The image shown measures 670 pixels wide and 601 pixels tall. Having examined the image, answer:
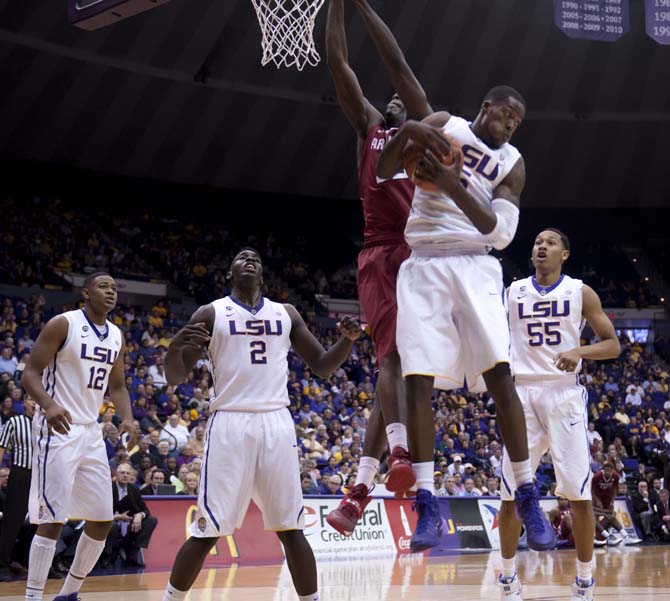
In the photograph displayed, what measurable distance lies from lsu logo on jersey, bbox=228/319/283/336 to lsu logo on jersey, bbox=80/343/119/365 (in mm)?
1981

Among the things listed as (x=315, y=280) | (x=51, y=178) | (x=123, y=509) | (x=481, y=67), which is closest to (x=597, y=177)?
(x=481, y=67)

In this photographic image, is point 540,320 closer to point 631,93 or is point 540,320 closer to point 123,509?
point 123,509

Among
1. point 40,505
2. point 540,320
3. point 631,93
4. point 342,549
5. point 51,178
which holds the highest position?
point 631,93

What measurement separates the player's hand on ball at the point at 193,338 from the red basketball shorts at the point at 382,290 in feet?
3.60

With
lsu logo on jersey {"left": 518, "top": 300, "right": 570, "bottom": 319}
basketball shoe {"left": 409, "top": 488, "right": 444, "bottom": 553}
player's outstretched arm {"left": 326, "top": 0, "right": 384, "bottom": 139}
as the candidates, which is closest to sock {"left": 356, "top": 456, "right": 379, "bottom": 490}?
basketball shoe {"left": 409, "top": 488, "right": 444, "bottom": 553}

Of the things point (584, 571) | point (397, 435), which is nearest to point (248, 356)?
point (397, 435)

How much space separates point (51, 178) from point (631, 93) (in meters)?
16.9

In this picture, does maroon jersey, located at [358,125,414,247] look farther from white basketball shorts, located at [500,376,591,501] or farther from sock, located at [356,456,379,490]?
Answer: white basketball shorts, located at [500,376,591,501]

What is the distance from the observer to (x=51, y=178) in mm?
27734

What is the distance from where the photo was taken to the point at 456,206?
17.1 feet

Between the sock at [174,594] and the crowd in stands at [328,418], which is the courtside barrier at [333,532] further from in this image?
the sock at [174,594]

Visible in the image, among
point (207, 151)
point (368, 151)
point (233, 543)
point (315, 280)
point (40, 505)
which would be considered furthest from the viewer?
point (315, 280)

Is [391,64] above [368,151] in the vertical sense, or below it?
Result: above

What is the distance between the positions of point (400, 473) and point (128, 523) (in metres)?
7.91
